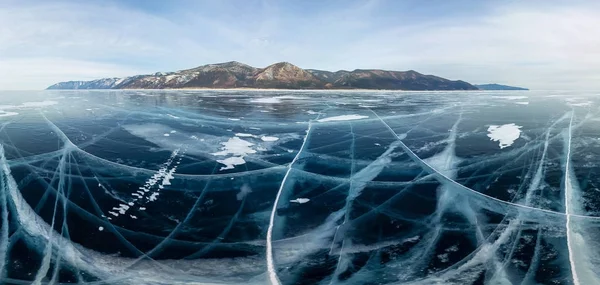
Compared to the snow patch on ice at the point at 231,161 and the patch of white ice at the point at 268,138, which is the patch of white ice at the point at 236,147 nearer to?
the snow patch on ice at the point at 231,161

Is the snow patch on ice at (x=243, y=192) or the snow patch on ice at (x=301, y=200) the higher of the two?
the snow patch on ice at (x=243, y=192)

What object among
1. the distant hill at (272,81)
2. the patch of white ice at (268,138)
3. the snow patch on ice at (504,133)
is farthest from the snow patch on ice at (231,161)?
the distant hill at (272,81)

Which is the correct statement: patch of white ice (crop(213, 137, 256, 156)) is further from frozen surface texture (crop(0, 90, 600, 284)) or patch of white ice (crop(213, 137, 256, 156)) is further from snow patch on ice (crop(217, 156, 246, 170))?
snow patch on ice (crop(217, 156, 246, 170))

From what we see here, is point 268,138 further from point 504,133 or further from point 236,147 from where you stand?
point 504,133

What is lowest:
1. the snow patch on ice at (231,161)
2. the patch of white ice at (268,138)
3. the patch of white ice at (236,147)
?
the snow patch on ice at (231,161)

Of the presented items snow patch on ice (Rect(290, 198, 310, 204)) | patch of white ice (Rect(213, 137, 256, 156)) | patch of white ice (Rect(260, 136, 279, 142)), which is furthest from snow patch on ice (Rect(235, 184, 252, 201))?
patch of white ice (Rect(260, 136, 279, 142))
